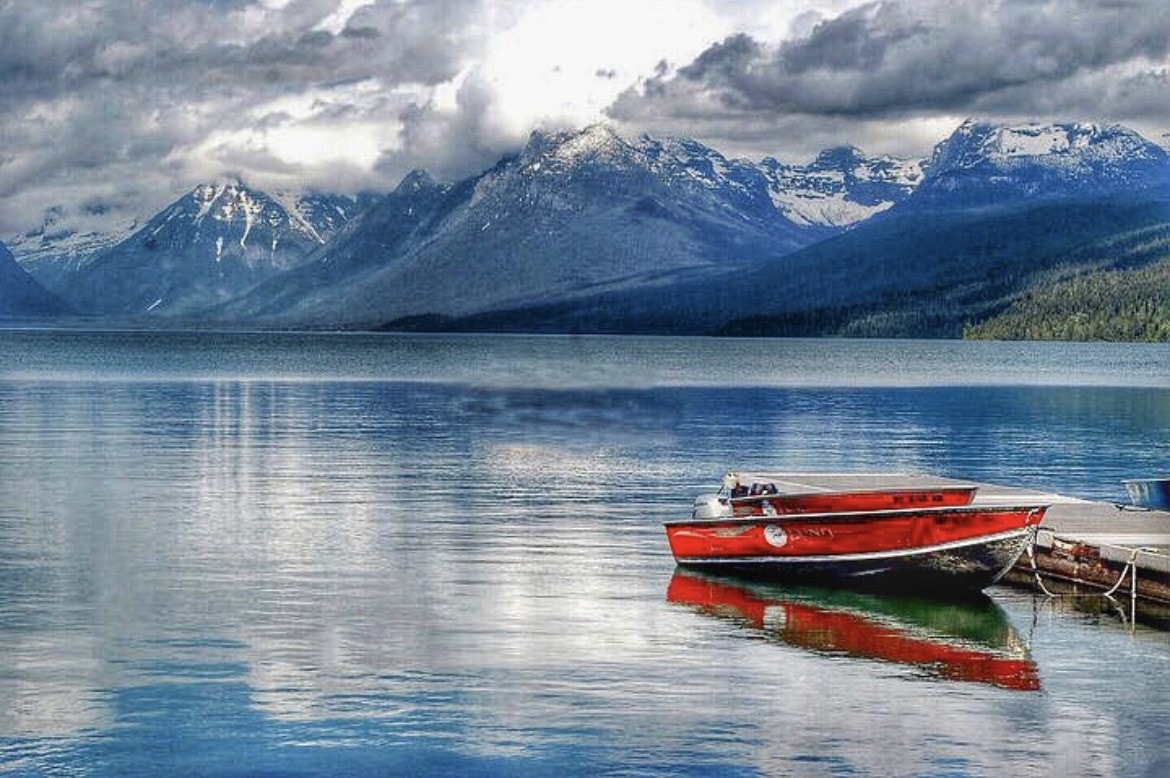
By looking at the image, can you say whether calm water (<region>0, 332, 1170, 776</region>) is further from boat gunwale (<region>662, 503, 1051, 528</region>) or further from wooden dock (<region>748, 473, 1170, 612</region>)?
boat gunwale (<region>662, 503, 1051, 528</region>)

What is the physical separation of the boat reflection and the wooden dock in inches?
134

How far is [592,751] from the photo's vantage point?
30500mm

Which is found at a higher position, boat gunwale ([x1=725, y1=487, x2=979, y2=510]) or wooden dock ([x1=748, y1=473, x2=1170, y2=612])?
boat gunwale ([x1=725, y1=487, x2=979, y2=510])

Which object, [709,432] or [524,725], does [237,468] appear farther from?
[524,725]

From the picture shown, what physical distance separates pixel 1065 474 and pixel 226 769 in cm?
6467

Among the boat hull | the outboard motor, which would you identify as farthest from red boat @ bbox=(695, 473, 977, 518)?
the boat hull

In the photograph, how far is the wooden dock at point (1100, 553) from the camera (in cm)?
4706

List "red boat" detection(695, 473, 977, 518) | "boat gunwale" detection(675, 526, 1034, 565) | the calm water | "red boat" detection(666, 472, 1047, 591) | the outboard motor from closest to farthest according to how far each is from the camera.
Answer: the calm water → "boat gunwale" detection(675, 526, 1034, 565) → "red boat" detection(666, 472, 1047, 591) → "red boat" detection(695, 473, 977, 518) → the outboard motor

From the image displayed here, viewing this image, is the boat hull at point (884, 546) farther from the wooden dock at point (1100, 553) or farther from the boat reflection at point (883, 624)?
the wooden dock at point (1100, 553)

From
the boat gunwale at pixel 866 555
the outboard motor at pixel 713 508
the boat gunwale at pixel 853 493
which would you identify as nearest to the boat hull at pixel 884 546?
the boat gunwale at pixel 866 555

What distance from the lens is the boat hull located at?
47.8 meters

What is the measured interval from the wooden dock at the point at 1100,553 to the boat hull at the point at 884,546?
284 centimetres

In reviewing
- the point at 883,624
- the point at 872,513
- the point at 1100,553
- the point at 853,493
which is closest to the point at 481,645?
the point at 883,624

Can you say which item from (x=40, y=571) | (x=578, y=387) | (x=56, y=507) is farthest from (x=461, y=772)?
(x=578, y=387)
